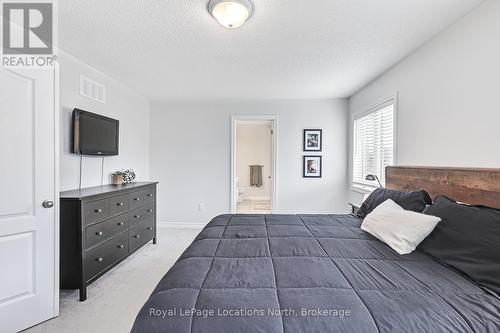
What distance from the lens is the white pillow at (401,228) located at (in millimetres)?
1533

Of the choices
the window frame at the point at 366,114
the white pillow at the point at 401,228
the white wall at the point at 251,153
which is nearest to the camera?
the white pillow at the point at 401,228

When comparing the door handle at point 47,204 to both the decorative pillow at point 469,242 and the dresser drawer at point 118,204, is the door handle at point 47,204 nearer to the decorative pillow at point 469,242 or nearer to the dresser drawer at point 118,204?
the dresser drawer at point 118,204

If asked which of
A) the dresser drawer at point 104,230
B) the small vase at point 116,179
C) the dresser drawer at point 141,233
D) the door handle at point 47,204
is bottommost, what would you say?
the dresser drawer at point 141,233

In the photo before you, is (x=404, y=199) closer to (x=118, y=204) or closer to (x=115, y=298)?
(x=115, y=298)

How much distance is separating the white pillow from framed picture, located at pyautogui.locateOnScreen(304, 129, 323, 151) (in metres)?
2.56

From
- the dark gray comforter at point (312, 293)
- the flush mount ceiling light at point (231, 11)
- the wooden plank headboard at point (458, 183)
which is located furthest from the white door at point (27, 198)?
the wooden plank headboard at point (458, 183)

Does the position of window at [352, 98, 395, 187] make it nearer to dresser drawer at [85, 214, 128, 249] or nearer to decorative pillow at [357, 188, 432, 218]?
decorative pillow at [357, 188, 432, 218]

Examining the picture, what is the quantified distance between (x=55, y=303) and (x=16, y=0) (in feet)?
7.60

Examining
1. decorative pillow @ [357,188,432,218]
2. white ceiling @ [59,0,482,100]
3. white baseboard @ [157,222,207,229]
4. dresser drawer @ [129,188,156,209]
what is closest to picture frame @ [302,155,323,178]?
white ceiling @ [59,0,482,100]

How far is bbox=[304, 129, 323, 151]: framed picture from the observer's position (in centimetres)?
436

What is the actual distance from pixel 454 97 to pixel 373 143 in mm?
1521

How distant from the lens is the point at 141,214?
3.26 metres

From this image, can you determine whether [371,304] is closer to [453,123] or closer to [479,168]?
[479,168]

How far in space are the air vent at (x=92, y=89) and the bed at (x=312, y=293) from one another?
8.31 ft
